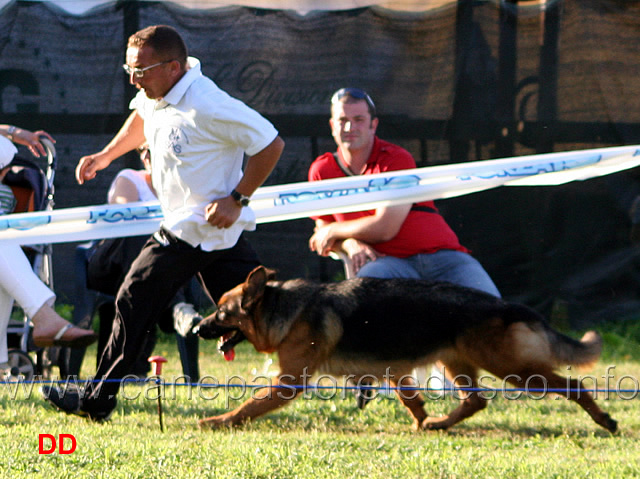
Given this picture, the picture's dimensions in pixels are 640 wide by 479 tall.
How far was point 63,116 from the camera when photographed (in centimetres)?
781

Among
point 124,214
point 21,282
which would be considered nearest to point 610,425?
point 124,214

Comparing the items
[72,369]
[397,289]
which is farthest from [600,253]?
[72,369]

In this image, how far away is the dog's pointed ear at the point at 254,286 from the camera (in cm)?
430

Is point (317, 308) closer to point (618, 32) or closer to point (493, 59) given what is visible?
point (493, 59)

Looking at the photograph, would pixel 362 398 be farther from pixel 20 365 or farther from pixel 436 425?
pixel 20 365

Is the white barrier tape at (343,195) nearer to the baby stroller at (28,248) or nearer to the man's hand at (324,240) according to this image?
the man's hand at (324,240)

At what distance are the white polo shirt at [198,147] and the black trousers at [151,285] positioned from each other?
0.10 m

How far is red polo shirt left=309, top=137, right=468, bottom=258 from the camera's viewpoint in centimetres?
513

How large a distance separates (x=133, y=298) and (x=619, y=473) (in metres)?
2.10

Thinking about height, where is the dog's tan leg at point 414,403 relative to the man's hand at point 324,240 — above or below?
below

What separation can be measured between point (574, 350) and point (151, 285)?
6.49 ft

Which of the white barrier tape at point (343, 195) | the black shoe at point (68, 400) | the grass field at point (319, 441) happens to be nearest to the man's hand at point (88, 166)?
the white barrier tape at point (343, 195)

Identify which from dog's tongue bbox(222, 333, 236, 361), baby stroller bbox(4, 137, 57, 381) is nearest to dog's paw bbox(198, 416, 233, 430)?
dog's tongue bbox(222, 333, 236, 361)

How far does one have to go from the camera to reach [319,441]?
13.5 feet
